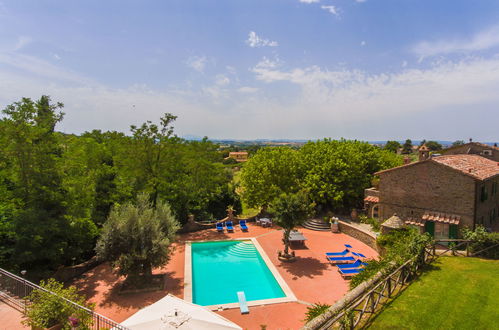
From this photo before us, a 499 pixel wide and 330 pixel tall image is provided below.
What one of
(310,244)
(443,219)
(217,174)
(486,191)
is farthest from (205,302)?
(486,191)

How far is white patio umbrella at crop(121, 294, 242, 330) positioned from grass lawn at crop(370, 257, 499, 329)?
6087 millimetres

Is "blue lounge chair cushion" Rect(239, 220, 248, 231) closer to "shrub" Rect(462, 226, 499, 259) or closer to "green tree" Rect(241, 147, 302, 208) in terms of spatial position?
"green tree" Rect(241, 147, 302, 208)

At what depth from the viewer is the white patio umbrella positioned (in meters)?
9.51

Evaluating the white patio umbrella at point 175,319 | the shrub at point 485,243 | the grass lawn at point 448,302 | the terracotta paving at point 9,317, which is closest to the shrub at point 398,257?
the grass lawn at point 448,302

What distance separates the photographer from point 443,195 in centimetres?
2191

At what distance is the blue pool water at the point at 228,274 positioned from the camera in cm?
1678

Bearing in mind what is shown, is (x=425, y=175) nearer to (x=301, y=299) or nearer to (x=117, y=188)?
(x=301, y=299)

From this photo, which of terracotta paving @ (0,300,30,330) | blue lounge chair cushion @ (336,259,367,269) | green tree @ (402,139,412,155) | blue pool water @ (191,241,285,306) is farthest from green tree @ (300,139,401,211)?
green tree @ (402,139,412,155)

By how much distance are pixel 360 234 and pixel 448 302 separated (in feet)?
45.3

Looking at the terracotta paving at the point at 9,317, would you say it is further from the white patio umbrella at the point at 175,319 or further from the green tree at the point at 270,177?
the green tree at the point at 270,177

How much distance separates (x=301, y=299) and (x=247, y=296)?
3359mm

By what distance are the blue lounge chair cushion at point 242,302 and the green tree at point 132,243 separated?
16.9ft

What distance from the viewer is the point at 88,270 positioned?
19.8 meters

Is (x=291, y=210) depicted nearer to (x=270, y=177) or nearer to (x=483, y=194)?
(x=270, y=177)
